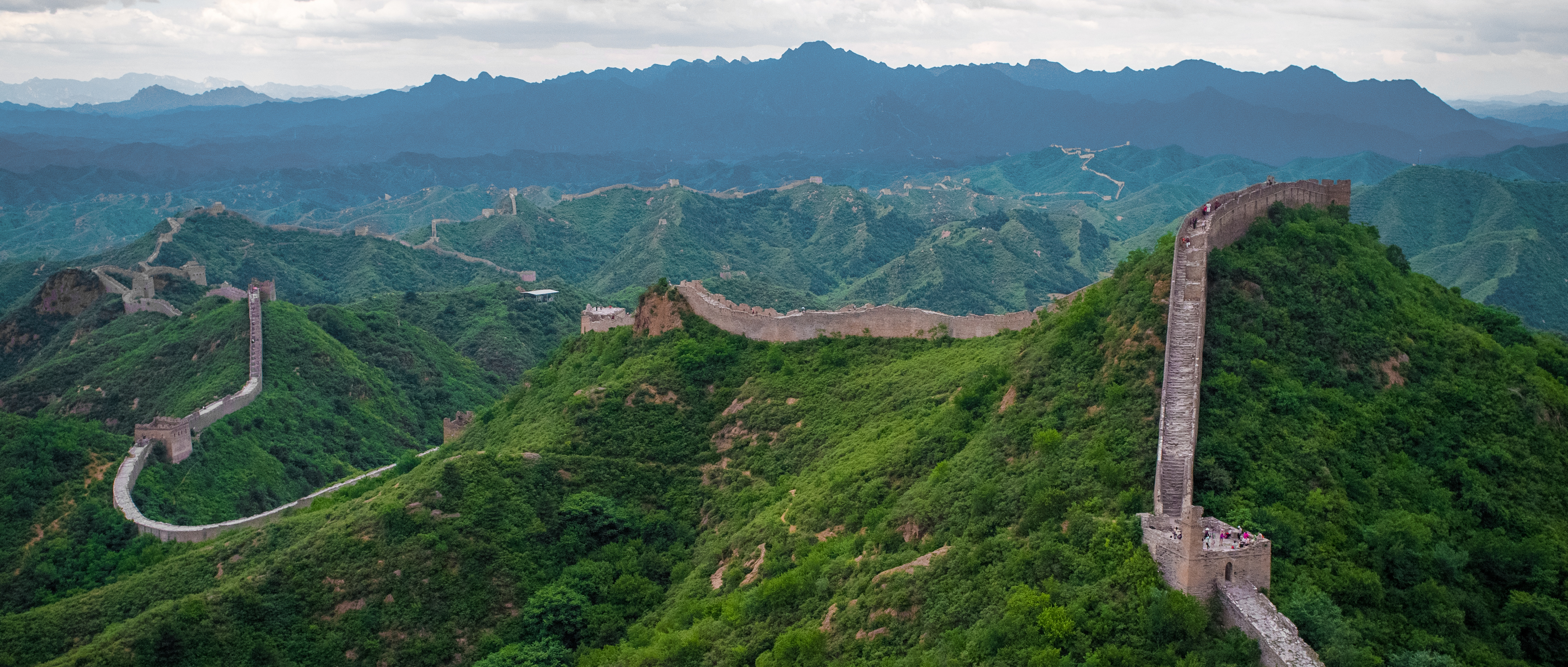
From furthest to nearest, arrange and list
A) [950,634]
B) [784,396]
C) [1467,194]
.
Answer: [1467,194]
[784,396]
[950,634]

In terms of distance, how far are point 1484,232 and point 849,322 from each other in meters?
128

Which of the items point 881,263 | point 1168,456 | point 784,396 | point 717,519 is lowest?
point 881,263

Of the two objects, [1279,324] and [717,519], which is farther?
[717,519]

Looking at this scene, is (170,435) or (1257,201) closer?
(1257,201)

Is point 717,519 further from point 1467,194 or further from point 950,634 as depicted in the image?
point 1467,194

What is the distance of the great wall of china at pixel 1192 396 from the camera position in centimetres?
2502

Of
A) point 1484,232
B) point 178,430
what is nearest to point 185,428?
point 178,430

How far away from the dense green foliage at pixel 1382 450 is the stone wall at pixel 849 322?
45.1 ft

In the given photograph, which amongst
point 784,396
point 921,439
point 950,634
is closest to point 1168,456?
point 950,634

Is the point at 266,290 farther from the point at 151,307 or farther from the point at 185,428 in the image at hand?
the point at 185,428

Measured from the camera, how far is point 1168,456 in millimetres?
29297

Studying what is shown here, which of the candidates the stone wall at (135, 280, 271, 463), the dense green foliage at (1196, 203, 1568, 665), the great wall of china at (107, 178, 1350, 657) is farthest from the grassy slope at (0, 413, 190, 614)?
the dense green foliage at (1196, 203, 1568, 665)

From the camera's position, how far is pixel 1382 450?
105 feet

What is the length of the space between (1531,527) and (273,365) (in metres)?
76.2
